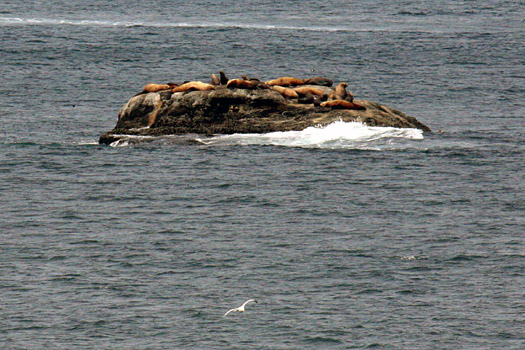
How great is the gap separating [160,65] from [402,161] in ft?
137

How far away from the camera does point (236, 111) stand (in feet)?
162

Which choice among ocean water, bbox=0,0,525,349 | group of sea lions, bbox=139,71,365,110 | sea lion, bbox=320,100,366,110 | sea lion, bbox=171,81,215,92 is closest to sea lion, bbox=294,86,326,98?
group of sea lions, bbox=139,71,365,110

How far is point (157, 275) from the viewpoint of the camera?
106 feet

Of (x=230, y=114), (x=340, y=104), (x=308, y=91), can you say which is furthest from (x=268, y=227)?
(x=308, y=91)

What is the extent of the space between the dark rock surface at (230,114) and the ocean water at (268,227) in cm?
57

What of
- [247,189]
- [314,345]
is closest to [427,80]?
[247,189]

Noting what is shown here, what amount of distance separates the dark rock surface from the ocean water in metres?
0.57

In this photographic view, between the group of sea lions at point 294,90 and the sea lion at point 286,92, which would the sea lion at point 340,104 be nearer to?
the group of sea lions at point 294,90

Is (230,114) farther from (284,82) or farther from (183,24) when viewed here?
(183,24)

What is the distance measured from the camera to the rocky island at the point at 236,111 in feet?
161

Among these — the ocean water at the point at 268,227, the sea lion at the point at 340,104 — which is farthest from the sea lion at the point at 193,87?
the sea lion at the point at 340,104

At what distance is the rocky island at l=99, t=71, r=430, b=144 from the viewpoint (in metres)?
49.2

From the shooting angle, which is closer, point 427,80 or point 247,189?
point 247,189

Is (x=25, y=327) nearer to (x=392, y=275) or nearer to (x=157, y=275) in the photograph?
(x=157, y=275)
